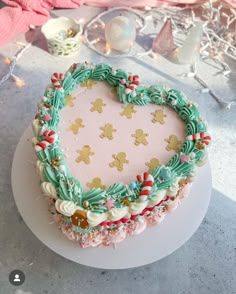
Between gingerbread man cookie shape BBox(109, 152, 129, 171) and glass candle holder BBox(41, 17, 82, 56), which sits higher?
gingerbread man cookie shape BBox(109, 152, 129, 171)

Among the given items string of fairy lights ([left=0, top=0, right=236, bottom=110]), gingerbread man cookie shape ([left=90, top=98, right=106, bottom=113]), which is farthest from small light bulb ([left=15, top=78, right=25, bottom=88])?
gingerbread man cookie shape ([left=90, top=98, right=106, bottom=113])

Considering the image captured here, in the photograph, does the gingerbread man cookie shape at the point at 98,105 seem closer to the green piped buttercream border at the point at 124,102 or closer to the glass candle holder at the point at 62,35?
the green piped buttercream border at the point at 124,102

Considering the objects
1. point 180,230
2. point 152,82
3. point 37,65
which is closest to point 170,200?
point 180,230

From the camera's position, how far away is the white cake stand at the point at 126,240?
135 centimetres

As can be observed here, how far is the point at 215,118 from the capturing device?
5.98 feet

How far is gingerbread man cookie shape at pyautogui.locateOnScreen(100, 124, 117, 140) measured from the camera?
4.48ft

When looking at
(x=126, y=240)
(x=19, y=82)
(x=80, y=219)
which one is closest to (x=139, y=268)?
(x=126, y=240)

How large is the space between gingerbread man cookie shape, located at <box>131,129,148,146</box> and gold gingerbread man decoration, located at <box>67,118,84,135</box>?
160 millimetres

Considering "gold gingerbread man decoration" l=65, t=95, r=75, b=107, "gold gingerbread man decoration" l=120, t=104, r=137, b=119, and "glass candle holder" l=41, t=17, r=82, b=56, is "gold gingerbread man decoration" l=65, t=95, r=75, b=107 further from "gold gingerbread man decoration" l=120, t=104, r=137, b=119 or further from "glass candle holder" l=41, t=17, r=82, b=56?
"glass candle holder" l=41, t=17, r=82, b=56

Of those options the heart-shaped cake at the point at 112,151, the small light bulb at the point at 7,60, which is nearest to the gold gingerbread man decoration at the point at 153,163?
the heart-shaped cake at the point at 112,151

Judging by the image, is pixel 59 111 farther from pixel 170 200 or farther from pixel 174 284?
pixel 174 284

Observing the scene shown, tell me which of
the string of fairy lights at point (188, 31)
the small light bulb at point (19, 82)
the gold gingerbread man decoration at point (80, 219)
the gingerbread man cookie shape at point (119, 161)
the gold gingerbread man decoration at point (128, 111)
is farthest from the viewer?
the string of fairy lights at point (188, 31)

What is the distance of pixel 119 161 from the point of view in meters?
1.32

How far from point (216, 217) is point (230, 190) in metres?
0.12
